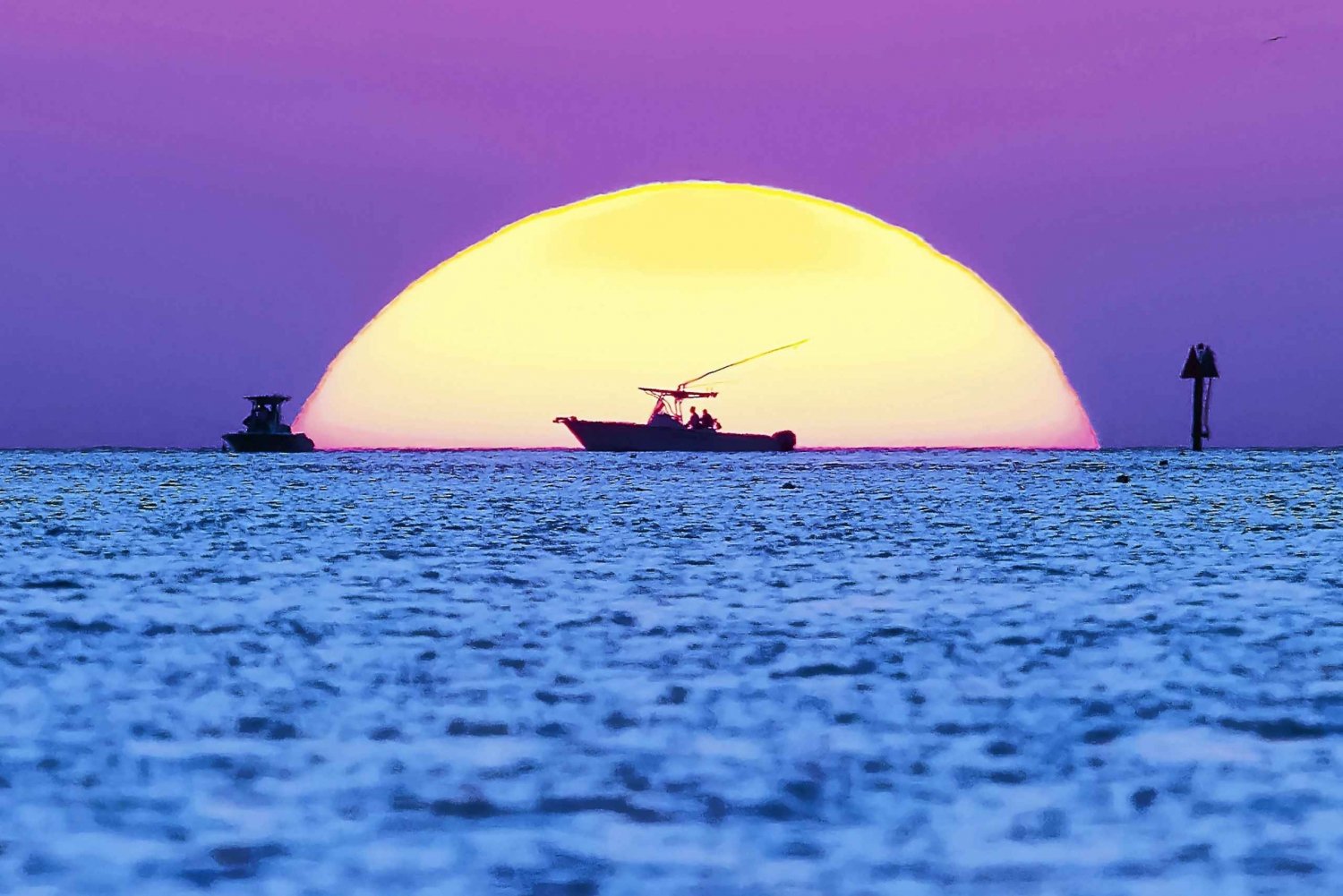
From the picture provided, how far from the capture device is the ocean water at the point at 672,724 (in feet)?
28.1

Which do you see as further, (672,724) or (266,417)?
(266,417)

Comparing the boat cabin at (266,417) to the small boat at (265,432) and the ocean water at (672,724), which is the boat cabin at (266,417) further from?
the ocean water at (672,724)

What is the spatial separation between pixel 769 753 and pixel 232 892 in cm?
441

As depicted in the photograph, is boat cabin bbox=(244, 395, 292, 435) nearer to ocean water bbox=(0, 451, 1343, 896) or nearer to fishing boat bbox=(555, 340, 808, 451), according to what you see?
fishing boat bbox=(555, 340, 808, 451)

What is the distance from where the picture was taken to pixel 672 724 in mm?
12500

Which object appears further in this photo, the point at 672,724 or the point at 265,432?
the point at 265,432

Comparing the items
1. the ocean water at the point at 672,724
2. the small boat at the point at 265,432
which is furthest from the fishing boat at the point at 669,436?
the ocean water at the point at 672,724

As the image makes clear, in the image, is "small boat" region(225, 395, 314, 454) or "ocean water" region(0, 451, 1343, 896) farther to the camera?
"small boat" region(225, 395, 314, 454)

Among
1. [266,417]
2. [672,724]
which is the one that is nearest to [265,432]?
[266,417]

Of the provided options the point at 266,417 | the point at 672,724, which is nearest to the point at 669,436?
the point at 266,417

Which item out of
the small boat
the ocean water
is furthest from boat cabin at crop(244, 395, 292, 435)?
the ocean water

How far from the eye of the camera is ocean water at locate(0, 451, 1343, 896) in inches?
337

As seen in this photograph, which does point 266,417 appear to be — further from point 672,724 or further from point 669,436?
point 672,724

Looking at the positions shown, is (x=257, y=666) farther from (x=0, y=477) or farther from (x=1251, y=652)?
(x=0, y=477)
